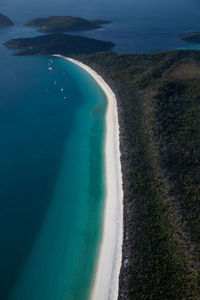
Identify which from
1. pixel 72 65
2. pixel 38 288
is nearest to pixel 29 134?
pixel 38 288

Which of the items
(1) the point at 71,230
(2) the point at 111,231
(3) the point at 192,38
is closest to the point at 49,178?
(1) the point at 71,230

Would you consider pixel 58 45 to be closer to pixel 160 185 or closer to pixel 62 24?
pixel 62 24

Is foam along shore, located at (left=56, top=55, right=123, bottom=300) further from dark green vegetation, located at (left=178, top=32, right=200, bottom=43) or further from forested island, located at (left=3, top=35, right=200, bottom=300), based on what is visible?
dark green vegetation, located at (left=178, top=32, right=200, bottom=43)

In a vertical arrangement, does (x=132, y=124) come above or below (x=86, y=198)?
above

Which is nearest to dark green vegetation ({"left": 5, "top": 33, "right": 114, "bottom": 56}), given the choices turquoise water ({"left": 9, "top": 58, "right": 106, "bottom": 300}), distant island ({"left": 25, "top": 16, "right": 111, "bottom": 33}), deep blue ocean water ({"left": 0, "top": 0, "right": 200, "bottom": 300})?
deep blue ocean water ({"left": 0, "top": 0, "right": 200, "bottom": 300})

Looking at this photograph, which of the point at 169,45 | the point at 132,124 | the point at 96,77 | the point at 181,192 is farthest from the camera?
Answer: the point at 169,45

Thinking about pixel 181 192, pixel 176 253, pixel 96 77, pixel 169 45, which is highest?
pixel 169 45

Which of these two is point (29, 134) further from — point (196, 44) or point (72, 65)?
point (196, 44)
